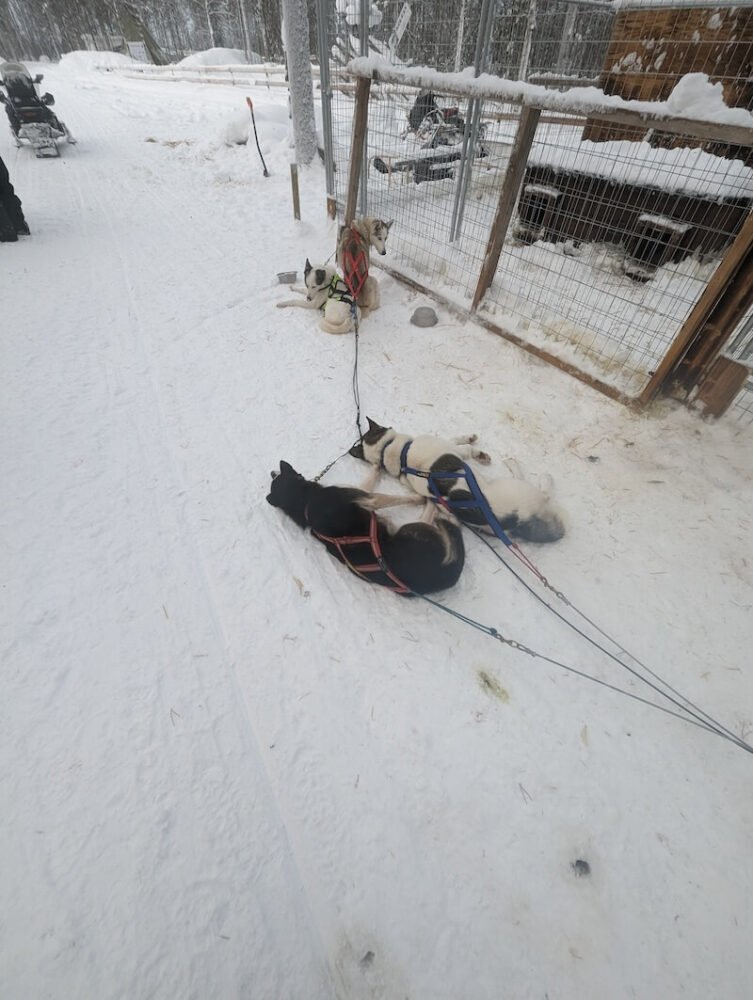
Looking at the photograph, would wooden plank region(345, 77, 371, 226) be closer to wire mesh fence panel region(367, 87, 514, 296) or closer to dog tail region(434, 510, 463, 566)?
wire mesh fence panel region(367, 87, 514, 296)

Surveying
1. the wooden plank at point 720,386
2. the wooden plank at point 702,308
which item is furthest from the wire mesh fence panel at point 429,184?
the wooden plank at point 720,386

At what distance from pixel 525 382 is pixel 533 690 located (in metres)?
2.98

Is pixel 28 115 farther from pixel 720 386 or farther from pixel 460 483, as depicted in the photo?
pixel 720 386

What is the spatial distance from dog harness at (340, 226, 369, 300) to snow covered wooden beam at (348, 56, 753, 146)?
1593mm

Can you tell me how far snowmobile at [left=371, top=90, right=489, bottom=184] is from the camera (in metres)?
6.89

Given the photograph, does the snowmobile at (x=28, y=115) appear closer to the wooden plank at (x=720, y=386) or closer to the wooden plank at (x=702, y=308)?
the wooden plank at (x=702, y=308)

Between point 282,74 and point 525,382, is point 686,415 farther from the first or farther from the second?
point 282,74

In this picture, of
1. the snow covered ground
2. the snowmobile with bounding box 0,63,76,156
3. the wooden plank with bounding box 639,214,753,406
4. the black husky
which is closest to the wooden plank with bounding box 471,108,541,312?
the snow covered ground

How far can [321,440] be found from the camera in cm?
375

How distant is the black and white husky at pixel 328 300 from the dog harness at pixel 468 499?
2.50 meters

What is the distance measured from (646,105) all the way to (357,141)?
3601 mm

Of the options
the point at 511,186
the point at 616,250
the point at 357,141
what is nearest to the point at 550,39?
the point at 616,250

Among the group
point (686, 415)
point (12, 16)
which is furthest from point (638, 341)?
point (12, 16)

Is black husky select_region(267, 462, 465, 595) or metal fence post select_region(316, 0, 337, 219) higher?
metal fence post select_region(316, 0, 337, 219)
